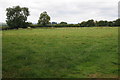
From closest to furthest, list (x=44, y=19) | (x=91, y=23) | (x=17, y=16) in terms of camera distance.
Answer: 1. (x=17, y=16)
2. (x=91, y=23)
3. (x=44, y=19)

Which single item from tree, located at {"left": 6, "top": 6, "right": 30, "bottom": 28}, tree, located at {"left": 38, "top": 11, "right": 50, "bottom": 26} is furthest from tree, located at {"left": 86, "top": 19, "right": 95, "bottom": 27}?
tree, located at {"left": 6, "top": 6, "right": 30, "bottom": 28}

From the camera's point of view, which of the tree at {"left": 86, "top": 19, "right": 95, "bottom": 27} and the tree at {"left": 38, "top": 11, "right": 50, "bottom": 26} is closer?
the tree at {"left": 86, "top": 19, "right": 95, "bottom": 27}

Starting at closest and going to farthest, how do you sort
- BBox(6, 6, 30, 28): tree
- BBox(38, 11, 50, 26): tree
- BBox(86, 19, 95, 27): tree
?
1. BBox(6, 6, 30, 28): tree
2. BBox(86, 19, 95, 27): tree
3. BBox(38, 11, 50, 26): tree

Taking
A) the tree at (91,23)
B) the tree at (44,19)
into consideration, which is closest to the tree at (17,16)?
the tree at (44,19)

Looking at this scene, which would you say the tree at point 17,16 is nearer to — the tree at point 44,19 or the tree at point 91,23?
the tree at point 44,19

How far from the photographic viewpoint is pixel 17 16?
3275 inches

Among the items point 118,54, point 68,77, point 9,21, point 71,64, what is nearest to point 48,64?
point 71,64

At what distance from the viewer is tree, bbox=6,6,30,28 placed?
81444mm

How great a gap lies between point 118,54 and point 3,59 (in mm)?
8054

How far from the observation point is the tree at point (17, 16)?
81.4m

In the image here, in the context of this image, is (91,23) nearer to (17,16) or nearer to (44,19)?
(44,19)

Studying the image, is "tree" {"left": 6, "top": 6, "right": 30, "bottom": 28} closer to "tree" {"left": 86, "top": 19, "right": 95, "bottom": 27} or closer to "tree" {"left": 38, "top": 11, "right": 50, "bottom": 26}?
"tree" {"left": 38, "top": 11, "right": 50, "bottom": 26}

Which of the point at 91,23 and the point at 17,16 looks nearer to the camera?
the point at 17,16

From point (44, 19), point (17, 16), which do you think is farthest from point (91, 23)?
point (17, 16)
